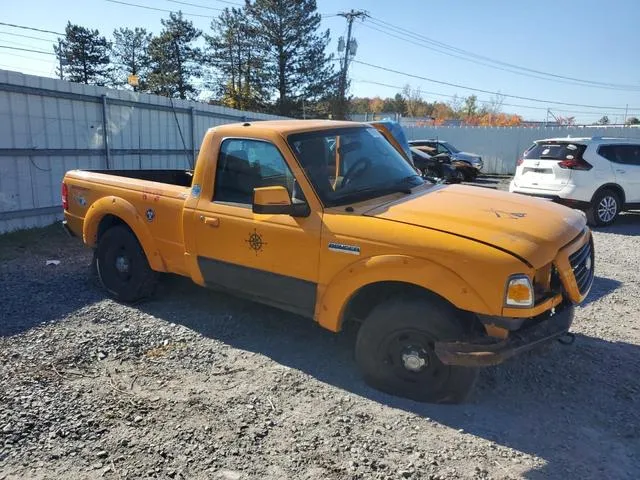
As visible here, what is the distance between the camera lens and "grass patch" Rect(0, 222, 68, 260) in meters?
7.62

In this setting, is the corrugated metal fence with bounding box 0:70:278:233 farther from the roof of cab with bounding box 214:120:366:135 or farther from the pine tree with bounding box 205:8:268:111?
the pine tree with bounding box 205:8:268:111

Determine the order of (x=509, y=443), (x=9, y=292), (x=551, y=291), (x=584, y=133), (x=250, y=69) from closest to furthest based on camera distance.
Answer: (x=509, y=443) < (x=551, y=291) < (x=9, y=292) < (x=584, y=133) < (x=250, y=69)

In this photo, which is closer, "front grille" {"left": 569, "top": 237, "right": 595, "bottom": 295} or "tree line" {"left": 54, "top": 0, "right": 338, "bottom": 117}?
"front grille" {"left": 569, "top": 237, "right": 595, "bottom": 295}

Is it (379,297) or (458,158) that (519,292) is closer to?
(379,297)

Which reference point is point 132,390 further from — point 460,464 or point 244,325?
point 460,464

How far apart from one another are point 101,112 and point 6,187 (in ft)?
7.87

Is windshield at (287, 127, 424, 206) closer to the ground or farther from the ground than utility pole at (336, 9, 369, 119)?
closer to the ground

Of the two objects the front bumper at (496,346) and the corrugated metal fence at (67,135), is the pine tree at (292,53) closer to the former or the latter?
the corrugated metal fence at (67,135)

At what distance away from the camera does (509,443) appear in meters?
3.14

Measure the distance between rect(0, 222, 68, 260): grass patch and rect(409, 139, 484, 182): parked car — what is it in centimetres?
1490

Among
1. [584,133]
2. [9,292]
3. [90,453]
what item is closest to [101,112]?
[9,292]

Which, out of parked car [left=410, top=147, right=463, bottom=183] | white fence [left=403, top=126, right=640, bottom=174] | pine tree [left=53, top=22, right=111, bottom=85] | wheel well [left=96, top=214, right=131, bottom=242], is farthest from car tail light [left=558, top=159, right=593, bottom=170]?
pine tree [left=53, top=22, right=111, bottom=85]

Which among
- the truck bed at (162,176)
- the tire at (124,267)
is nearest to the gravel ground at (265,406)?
the tire at (124,267)

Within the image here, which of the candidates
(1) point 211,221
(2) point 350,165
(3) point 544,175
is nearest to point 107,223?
(1) point 211,221
